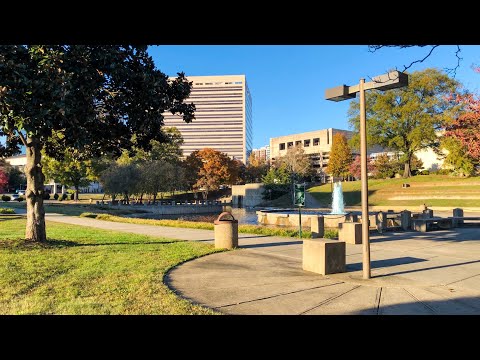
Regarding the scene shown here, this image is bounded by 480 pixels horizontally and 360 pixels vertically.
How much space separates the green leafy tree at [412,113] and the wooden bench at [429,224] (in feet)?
130

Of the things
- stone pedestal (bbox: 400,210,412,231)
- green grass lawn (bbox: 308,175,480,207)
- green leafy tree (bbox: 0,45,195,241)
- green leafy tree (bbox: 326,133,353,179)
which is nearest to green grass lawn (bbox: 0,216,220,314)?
green leafy tree (bbox: 0,45,195,241)

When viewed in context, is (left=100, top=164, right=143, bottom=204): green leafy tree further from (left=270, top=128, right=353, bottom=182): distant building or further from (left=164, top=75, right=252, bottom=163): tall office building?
(left=164, top=75, right=252, bottom=163): tall office building

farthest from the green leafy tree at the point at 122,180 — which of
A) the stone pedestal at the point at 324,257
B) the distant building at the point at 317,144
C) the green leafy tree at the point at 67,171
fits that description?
the distant building at the point at 317,144

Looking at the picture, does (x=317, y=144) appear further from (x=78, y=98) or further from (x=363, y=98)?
(x=78, y=98)

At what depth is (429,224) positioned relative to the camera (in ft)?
55.4

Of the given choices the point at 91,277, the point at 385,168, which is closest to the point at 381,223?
the point at 91,277

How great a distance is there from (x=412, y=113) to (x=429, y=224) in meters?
44.1

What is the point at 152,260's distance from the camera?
8.55 meters

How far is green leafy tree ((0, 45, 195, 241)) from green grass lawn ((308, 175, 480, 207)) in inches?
1318
